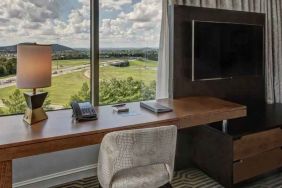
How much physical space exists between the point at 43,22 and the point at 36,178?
1318 mm

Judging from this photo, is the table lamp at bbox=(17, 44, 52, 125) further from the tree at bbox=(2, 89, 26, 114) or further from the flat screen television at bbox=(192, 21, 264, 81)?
the flat screen television at bbox=(192, 21, 264, 81)

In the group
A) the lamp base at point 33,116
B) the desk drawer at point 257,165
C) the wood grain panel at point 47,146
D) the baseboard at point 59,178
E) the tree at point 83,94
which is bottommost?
the baseboard at point 59,178

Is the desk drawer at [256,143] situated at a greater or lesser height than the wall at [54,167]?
greater

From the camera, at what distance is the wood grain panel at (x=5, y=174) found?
54.1 inches

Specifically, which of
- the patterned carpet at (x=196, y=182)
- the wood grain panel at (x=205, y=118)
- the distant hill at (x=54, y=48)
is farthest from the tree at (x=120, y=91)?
the wood grain panel at (x=205, y=118)

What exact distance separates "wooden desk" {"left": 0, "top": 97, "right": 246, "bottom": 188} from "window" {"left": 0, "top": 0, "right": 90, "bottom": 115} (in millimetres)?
514

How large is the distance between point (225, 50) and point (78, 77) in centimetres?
144

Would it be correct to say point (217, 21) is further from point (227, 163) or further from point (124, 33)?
point (227, 163)

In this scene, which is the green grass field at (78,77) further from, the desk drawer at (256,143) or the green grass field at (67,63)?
the desk drawer at (256,143)

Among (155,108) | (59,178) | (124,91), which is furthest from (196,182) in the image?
(59,178)

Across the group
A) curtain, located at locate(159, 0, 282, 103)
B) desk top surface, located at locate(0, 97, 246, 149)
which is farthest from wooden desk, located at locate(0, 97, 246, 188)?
curtain, located at locate(159, 0, 282, 103)

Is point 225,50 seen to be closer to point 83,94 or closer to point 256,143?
point 256,143

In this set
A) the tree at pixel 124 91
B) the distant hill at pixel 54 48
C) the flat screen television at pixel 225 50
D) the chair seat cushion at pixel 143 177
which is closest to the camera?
the chair seat cushion at pixel 143 177

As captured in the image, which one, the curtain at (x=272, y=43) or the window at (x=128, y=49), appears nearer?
the window at (x=128, y=49)
